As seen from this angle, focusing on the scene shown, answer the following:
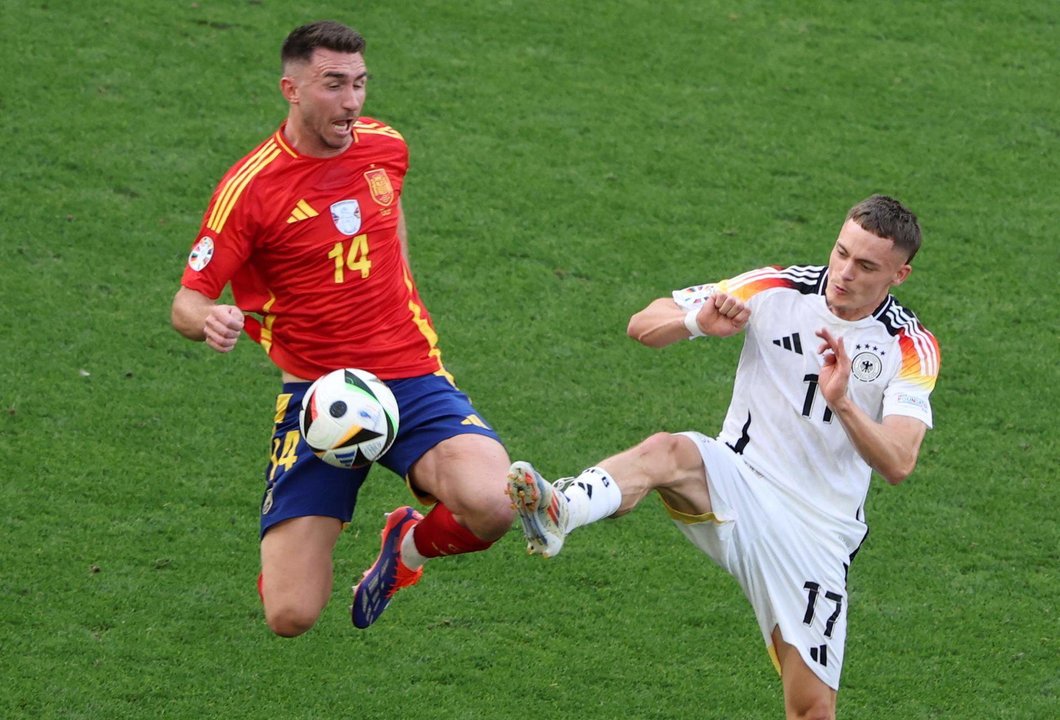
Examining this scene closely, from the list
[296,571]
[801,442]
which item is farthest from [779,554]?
[296,571]

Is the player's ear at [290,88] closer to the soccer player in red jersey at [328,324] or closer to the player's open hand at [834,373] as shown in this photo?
the soccer player in red jersey at [328,324]

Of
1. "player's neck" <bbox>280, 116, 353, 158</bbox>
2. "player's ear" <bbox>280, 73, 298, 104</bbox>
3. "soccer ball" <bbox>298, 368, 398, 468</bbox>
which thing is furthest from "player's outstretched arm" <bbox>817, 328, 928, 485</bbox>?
"player's ear" <bbox>280, 73, 298, 104</bbox>

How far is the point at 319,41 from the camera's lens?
6125mm

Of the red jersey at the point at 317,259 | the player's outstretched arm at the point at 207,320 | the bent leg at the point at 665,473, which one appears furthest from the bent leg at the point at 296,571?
the bent leg at the point at 665,473

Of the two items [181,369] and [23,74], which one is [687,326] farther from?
[23,74]

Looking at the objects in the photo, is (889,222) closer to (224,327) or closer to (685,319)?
(685,319)

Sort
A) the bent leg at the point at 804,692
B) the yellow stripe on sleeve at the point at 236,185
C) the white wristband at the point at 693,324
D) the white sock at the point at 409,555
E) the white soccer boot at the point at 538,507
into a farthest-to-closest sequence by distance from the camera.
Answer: the white sock at the point at 409,555 < the yellow stripe on sleeve at the point at 236,185 < the bent leg at the point at 804,692 < the white wristband at the point at 693,324 < the white soccer boot at the point at 538,507

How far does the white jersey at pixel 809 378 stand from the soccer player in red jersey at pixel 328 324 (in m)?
1.02

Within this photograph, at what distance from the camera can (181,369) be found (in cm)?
836

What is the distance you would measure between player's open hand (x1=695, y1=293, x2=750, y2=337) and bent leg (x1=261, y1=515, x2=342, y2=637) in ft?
5.92

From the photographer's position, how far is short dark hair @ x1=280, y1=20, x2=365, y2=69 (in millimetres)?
6125

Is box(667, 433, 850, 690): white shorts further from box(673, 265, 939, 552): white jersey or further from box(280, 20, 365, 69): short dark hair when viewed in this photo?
box(280, 20, 365, 69): short dark hair

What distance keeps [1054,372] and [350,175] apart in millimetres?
4423

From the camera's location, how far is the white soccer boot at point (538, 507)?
507 cm
